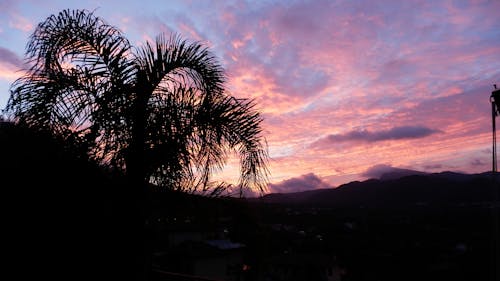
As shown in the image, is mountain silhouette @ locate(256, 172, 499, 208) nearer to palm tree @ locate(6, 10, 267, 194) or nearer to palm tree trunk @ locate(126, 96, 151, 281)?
palm tree @ locate(6, 10, 267, 194)

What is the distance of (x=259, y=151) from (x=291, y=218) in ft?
183

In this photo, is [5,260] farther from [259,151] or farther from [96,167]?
[259,151]

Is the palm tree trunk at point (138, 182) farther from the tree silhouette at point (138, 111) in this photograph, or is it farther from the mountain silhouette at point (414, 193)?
the mountain silhouette at point (414, 193)

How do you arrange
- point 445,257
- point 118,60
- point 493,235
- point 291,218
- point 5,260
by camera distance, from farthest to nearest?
point 291,218 < point 445,257 < point 493,235 < point 118,60 < point 5,260

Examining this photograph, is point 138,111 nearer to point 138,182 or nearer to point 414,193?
point 138,182

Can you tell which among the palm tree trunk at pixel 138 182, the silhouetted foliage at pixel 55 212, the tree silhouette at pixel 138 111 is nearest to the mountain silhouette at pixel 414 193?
the tree silhouette at pixel 138 111

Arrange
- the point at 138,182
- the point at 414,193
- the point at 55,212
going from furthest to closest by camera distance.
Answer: the point at 414,193 < the point at 138,182 < the point at 55,212

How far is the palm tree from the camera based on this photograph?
13.7 ft

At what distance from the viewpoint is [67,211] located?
12.0 feet

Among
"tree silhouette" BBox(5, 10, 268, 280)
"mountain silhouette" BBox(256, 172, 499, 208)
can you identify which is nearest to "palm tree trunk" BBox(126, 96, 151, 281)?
"tree silhouette" BBox(5, 10, 268, 280)

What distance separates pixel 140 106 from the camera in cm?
422

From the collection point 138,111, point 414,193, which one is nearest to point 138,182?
point 138,111

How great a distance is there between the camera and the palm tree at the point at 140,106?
13.7ft

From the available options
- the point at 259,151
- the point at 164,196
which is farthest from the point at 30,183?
the point at 259,151
